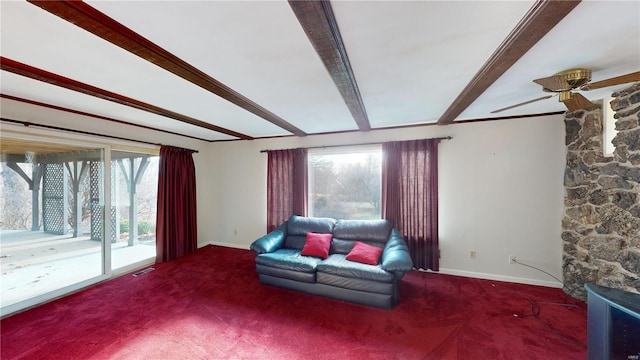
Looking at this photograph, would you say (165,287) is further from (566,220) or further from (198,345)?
(566,220)

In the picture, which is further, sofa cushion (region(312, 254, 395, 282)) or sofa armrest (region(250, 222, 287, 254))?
sofa armrest (region(250, 222, 287, 254))

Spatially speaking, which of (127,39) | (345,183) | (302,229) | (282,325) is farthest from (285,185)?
(127,39)

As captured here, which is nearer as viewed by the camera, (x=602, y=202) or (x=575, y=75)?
(x=575, y=75)

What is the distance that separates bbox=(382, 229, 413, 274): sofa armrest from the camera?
2.37 m

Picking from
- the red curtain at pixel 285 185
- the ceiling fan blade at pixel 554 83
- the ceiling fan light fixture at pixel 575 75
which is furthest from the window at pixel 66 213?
the ceiling fan light fixture at pixel 575 75

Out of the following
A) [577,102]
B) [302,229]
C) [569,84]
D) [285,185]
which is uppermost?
[569,84]

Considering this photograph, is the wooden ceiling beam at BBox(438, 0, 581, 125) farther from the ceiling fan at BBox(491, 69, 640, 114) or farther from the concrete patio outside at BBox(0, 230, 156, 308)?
the concrete patio outside at BBox(0, 230, 156, 308)

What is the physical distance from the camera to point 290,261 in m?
2.85

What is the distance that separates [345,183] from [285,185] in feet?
3.69

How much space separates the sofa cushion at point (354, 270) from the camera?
2434 millimetres

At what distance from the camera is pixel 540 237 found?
9.84ft

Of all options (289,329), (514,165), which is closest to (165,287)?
(289,329)

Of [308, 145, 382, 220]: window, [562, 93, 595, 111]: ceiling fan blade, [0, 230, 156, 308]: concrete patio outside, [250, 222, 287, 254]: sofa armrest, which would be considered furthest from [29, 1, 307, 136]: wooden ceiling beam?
[0, 230, 156, 308]: concrete patio outside

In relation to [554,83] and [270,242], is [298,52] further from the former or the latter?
[270,242]
